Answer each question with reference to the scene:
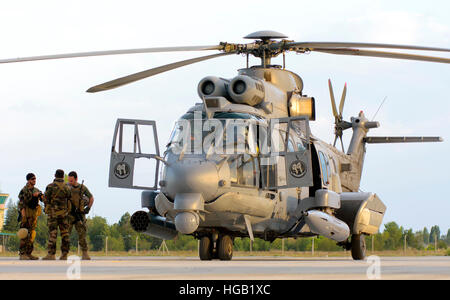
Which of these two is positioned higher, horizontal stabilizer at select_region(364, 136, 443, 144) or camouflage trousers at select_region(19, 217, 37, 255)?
horizontal stabilizer at select_region(364, 136, 443, 144)

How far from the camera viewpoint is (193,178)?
1399cm

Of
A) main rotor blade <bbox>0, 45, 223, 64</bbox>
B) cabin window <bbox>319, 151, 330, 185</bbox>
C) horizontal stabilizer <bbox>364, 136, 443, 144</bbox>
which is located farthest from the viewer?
horizontal stabilizer <bbox>364, 136, 443, 144</bbox>

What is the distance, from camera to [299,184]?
1493 centimetres

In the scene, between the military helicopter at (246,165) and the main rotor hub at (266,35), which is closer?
the military helicopter at (246,165)

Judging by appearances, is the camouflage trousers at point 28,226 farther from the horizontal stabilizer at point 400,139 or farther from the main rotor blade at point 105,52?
the horizontal stabilizer at point 400,139

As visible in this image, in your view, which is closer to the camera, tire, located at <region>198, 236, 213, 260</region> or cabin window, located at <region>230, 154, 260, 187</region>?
cabin window, located at <region>230, 154, 260, 187</region>

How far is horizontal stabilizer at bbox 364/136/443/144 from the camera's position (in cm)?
2262

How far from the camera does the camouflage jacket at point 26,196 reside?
51.5ft

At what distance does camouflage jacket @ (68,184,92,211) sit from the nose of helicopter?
225cm

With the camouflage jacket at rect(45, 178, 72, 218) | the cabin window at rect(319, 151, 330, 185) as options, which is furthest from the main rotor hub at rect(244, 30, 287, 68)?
the camouflage jacket at rect(45, 178, 72, 218)

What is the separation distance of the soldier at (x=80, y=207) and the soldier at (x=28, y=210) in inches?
26.2

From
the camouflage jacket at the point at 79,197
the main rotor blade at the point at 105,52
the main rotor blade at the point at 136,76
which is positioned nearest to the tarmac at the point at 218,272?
the camouflage jacket at the point at 79,197

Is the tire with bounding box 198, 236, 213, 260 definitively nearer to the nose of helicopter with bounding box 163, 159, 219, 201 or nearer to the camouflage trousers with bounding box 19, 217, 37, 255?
the nose of helicopter with bounding box 163, 159, 219, 201
